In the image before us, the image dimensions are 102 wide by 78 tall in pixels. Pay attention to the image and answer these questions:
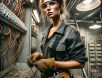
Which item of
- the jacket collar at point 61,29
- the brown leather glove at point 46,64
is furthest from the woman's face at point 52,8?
the brown leather glove at point 46,64

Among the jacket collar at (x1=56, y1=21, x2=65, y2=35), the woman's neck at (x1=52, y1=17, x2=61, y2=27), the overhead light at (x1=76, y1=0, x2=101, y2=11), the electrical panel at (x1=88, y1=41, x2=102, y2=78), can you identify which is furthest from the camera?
the electrical panel at (x1=88, y1=41, x2=102, y2=78)

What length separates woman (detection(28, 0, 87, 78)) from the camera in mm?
1174

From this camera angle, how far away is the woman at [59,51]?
3.85ft

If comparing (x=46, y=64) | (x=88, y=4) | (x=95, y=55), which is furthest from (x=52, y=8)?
(x=95, y=55)

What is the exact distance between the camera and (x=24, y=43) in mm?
3096

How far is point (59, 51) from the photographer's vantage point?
1271 millimetres

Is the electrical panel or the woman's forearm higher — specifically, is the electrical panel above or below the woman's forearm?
below

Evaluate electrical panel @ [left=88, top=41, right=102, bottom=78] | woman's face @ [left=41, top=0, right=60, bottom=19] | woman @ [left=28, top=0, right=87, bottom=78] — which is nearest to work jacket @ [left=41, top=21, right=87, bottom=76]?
woman @ [left=28, top=0, right=87, bottom=78]

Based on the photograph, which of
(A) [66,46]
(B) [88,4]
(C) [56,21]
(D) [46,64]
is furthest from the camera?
(B) [88,4]

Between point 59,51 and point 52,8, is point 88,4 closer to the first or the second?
point 52,8

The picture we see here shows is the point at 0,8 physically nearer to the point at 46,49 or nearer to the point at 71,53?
the point at 46,49

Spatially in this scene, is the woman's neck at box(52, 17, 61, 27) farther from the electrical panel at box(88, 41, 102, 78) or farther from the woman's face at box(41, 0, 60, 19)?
the electrical panel at box(88, 41, 102, 78)

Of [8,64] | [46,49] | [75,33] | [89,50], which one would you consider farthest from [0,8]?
[89,50]

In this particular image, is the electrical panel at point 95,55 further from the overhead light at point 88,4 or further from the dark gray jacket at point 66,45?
the dark gray jacket at point 66,45
